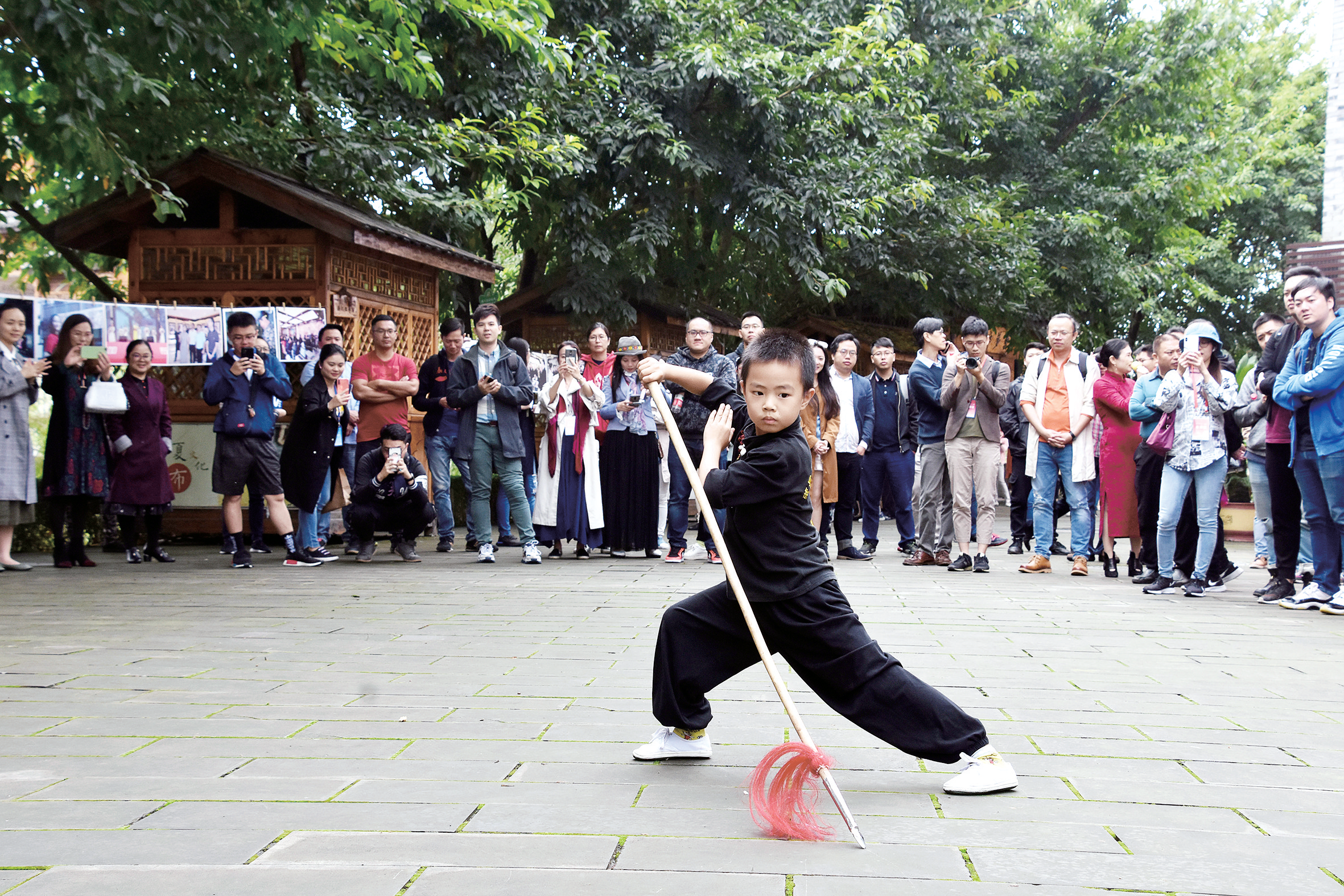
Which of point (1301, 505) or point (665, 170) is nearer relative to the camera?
point (1301, 505)

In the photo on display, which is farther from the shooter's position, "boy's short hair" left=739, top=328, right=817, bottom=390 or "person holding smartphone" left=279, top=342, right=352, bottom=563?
"person holding smartphone" left=279, top=342, right=352, bottom=563

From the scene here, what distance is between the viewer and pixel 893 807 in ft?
11.0

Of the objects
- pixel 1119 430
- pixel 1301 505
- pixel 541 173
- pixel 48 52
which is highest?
pixel 541 173

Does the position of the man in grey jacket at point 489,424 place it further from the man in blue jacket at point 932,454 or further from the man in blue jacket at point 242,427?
the man in blue jacket at point 932,454

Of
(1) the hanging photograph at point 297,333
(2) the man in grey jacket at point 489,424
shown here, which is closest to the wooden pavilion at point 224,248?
(1) the hanging photograph at point 297,333

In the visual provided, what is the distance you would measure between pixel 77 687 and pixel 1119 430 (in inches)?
315

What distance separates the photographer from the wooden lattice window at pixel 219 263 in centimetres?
1176

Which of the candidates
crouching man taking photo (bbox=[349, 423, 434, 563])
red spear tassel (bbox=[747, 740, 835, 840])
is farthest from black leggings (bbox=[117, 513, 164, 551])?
red spear tassel (bbox=[747, 740, 835, 840])

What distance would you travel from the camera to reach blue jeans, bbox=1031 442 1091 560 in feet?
32.8

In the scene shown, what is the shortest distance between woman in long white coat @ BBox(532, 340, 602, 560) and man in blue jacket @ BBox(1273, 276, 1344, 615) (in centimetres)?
564

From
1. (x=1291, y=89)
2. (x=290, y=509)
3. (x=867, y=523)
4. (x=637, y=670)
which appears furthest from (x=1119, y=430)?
(x=1291, y=89)

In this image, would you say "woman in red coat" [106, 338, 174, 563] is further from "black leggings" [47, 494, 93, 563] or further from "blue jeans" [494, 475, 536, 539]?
"blue jeans" [494, 475, 536, 539]

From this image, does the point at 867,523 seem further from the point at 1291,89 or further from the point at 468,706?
the point at 1291,89

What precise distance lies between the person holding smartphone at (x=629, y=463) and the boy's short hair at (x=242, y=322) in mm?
3156
